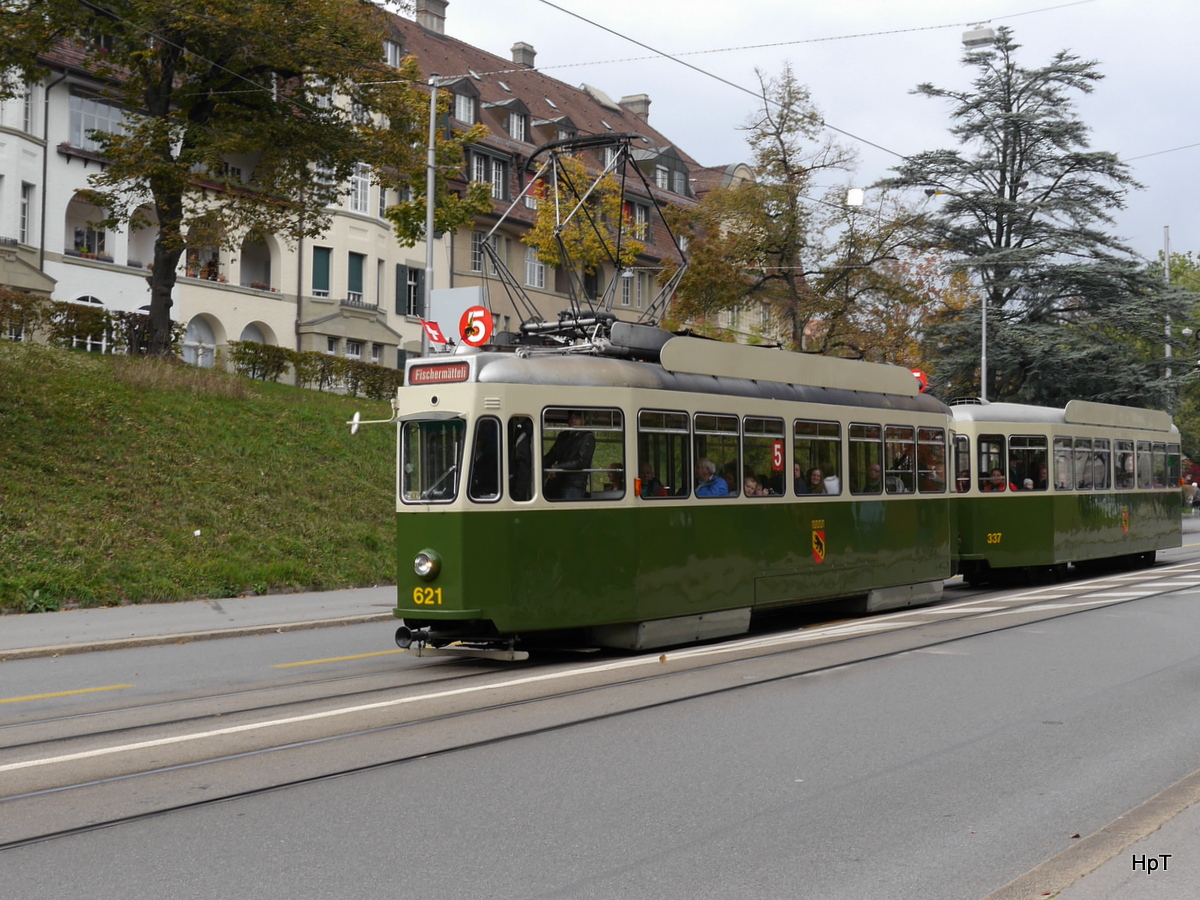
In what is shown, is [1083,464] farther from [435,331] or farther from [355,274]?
[355,274]

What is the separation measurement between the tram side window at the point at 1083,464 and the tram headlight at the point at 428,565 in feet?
47.7

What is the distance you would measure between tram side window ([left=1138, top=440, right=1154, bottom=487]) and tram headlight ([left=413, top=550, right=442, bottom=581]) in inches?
710

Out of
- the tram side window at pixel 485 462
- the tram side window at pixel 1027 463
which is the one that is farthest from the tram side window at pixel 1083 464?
the tram side window at pixel 485 462

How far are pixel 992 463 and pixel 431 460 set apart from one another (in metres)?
12.3

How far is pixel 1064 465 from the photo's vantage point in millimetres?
22031

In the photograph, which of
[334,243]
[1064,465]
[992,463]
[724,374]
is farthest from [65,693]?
→ [334,243]

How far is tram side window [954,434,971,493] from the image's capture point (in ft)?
68.7

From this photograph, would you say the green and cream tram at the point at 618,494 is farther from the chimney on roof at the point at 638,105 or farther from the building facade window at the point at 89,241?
the chimney on roof at the point at 638,105

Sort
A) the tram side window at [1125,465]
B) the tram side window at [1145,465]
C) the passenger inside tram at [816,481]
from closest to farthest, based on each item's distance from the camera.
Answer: the passenger inside tram at [816,481] < the tram side window at [1125,465] < the tram side window at [1145,465]

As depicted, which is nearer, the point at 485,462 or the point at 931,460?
the point at 485,462

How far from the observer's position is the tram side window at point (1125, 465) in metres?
24.2

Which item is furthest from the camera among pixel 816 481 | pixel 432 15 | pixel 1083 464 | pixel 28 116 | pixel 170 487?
pixel 432 15

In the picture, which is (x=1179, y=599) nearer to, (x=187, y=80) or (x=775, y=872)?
(x=775, y=872)

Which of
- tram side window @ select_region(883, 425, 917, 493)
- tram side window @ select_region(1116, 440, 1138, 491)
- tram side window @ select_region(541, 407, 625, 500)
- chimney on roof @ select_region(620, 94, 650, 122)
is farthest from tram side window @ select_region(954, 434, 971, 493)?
chimney on roof @ select_region(620, 94, 650, 122)
